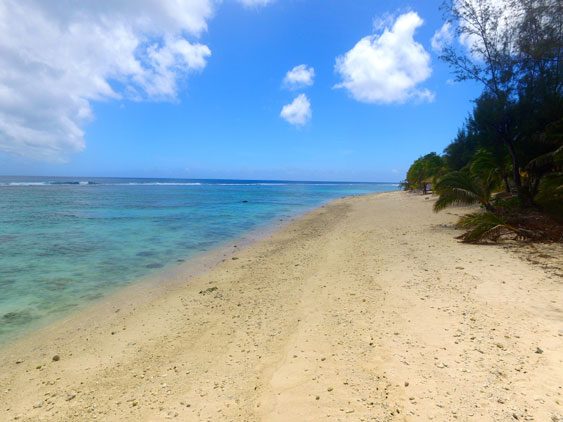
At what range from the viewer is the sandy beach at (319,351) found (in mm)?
2959

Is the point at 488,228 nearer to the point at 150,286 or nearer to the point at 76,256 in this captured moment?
the point at 150,286

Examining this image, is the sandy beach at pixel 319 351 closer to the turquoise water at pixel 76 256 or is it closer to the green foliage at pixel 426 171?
the turquoise water at pixel 76 256

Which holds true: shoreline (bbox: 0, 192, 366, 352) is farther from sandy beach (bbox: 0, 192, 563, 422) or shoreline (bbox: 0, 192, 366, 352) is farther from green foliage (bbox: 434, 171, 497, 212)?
green foliage (bbox: 434, 171, 497, 212)

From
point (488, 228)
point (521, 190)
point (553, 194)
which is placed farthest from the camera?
point (521, 190)

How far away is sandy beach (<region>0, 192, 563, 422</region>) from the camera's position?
296 cm

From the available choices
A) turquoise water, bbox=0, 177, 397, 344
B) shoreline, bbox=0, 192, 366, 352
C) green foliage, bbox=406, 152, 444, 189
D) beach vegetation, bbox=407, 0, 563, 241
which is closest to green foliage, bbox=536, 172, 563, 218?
beach vegetation, bbox=407, 0, 563, 241

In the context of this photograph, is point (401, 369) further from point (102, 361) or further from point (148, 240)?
point (148, 240)

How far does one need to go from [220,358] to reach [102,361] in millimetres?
2045

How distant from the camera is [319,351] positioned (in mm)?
4055

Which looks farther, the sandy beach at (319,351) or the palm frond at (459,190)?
the palm frond at (459,190)

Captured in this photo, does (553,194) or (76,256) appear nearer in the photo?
(553,194)

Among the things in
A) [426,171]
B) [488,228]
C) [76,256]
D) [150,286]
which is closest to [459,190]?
[488,228]

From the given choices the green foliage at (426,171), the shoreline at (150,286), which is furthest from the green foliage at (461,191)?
the green foliage at (426,171)

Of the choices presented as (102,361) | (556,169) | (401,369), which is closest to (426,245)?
(556,169)
